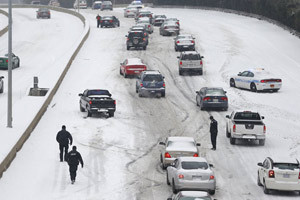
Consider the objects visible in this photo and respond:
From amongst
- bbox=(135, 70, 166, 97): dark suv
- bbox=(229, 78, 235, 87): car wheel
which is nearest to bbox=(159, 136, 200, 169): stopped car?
bbox=(135, 70, 166, 97): dark suv

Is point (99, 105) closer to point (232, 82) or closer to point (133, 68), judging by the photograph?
point (232, 82)

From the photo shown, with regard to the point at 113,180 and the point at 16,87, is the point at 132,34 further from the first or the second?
the point at 113,180

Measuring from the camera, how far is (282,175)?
24000 millimetres

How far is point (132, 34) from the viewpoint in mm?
64062

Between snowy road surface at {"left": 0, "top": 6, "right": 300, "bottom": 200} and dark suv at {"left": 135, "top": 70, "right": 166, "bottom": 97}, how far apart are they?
21.4 inches

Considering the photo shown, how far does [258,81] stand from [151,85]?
6.96 m

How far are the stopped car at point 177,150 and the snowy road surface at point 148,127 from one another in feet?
2.34

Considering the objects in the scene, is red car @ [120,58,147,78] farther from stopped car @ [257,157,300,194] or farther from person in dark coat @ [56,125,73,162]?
stopped car @ [257,157,300,194]

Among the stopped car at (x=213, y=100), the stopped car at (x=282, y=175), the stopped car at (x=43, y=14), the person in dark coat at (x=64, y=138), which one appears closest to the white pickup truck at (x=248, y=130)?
the stopped car at (x=213, y=100)

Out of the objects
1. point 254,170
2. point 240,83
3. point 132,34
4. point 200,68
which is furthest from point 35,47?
point 254,170

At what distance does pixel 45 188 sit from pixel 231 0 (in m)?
78.4

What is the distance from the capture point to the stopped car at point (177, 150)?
2733 centimetres

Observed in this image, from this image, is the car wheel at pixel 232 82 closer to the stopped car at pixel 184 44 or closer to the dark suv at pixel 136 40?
the stopped car at pixel 184 44

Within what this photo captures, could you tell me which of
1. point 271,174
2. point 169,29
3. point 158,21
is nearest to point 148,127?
point 271,174
